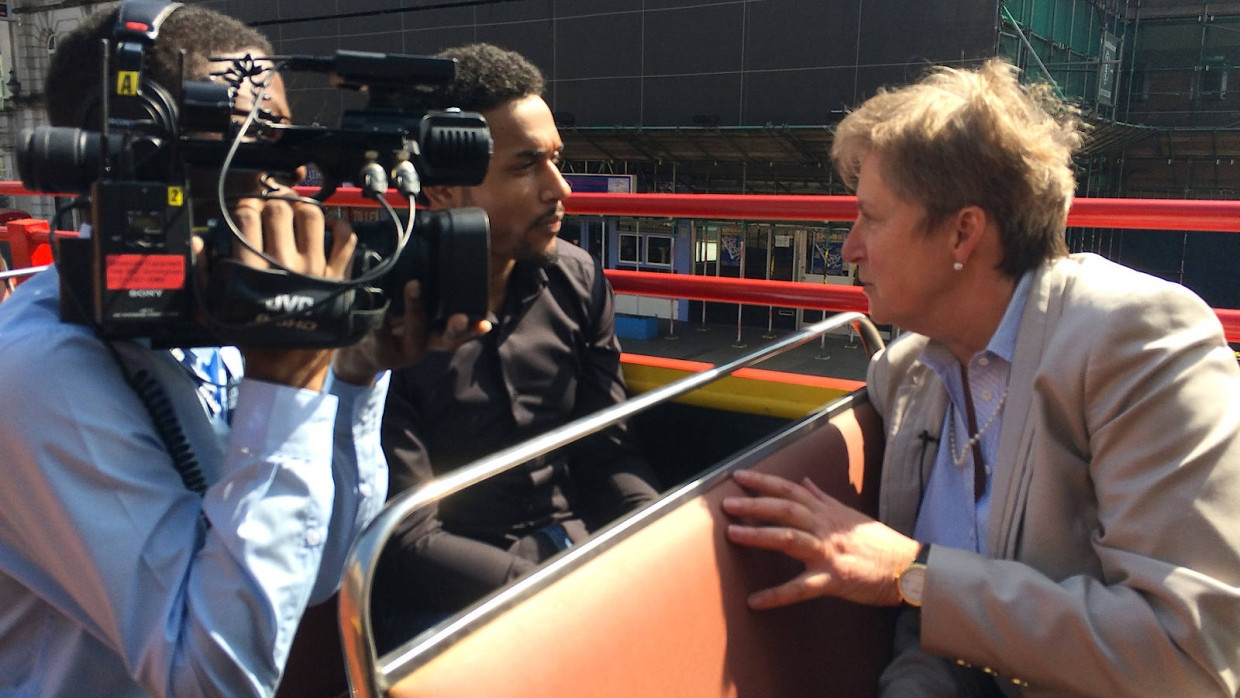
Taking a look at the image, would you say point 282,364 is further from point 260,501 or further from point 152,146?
point 152,146

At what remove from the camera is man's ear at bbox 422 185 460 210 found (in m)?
2.35

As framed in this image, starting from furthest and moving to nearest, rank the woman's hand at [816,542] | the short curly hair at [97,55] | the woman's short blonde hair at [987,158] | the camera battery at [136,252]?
1. the woman's short blonde hair at [987,158]
2. the woman's hand at [816,542]
3. the short curly hair at [97,55]
4. the camera battery at [136,252]

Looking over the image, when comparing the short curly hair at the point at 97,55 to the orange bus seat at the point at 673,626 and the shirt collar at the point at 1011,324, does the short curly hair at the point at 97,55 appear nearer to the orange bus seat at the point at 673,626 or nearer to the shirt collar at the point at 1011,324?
the orange bus seat at the point at 673,626

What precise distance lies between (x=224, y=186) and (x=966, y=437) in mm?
1393

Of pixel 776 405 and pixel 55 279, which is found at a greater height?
pixel 55 279

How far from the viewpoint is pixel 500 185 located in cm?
228

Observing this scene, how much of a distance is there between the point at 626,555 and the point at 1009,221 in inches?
37.7

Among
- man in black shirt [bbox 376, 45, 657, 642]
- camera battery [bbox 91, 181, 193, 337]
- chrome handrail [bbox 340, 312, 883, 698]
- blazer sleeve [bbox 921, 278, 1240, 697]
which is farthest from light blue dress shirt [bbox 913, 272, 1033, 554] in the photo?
camera battery [bbox 91, 181, 193, 337]

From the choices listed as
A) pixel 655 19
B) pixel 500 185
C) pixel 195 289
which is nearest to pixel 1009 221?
pixel 500 185

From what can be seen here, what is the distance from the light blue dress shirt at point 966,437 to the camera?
1.64m

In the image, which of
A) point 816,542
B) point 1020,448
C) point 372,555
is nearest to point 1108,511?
point 1020,448

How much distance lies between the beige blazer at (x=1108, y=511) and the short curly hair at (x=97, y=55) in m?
1.38

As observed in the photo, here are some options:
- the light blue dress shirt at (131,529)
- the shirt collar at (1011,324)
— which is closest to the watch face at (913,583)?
the shirt collar at (1011,324)

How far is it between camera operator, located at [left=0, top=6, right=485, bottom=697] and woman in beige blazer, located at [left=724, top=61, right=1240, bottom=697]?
69 centimetres
